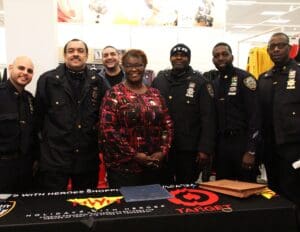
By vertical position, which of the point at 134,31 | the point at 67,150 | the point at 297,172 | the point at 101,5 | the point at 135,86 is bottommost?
the point at 297,172

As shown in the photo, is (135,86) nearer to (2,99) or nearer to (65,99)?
(65,99)

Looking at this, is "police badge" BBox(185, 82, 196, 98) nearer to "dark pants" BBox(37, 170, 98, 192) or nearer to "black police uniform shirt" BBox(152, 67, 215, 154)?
"black police uniform shirt" BBox(152, 67, 215, 154)

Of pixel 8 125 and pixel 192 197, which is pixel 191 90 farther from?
pixel 8 125

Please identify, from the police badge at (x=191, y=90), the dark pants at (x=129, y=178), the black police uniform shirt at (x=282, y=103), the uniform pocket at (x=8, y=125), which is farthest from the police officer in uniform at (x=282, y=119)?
the uniform pocket at (x=8, y=125)

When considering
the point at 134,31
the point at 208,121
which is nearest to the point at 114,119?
the point at 208,121

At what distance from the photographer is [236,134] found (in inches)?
123

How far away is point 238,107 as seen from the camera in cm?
315

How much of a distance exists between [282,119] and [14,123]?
209 cm

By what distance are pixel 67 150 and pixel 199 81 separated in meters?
1.16

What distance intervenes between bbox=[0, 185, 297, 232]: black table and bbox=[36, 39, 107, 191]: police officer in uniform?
0.53m

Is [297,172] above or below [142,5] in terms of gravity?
below

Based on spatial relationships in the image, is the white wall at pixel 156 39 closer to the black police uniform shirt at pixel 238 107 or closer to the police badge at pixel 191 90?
the black police uniform shirt at pixel 238 107

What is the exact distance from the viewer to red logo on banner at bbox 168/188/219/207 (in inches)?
83.8

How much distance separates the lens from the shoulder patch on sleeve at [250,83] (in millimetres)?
3144
